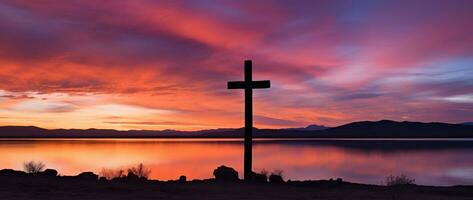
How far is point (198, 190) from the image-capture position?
41.5ft

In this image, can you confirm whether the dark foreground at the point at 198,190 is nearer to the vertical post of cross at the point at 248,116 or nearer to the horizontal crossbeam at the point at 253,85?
the vertical post of cross at the point at 248,116

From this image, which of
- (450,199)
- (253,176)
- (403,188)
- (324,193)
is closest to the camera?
(450,199)

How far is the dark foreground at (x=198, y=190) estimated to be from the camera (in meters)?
11.5

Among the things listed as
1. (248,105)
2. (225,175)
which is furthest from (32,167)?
(248,105)

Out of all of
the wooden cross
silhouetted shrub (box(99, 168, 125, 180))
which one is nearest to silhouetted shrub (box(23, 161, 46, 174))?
silhouetted shrub (box(99, 168, 125, 180))

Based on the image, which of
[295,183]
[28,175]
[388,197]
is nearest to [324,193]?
[388,197]

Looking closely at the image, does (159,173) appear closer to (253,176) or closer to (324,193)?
(253,176)

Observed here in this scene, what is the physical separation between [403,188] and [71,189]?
9.40 meters

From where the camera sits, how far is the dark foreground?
37.7ft

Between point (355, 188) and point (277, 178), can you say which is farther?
point (277, 178)

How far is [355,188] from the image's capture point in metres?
13.9

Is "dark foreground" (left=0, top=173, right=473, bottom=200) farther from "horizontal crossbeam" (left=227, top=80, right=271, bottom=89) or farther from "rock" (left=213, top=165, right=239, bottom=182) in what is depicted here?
"horizontal crossbeam" (left=227, top=80, right=271, bottom=89)

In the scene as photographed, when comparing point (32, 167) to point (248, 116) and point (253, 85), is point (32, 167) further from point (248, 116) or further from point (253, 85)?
point (253, 85)

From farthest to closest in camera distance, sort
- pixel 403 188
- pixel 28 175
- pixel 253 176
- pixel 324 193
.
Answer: pixel 253 176
pixel 28 175
pixel 403 188
pixel 324 193
